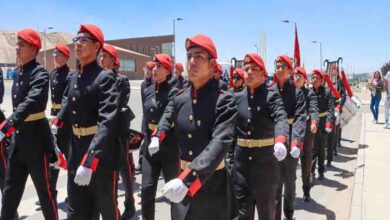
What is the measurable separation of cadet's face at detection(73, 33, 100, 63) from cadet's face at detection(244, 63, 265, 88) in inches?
64.0

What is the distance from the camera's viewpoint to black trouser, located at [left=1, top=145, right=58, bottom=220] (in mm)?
4297

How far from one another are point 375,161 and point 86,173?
26.1 feet

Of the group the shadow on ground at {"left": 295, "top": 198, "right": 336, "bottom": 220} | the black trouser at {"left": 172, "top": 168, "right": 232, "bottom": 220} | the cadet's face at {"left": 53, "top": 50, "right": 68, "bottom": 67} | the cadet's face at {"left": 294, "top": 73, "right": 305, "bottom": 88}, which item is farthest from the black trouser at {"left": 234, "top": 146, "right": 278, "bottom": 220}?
the cadet's face at {"left": 53, "top": 50, "right": 68, "bottom": 67}

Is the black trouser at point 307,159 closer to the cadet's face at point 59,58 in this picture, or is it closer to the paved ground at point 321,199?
the paved ground at point 321,199

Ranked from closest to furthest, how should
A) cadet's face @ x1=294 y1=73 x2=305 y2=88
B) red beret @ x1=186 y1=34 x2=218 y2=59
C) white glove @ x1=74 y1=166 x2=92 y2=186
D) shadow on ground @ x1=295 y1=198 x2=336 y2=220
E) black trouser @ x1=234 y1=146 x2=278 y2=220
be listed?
1. red beret @ x1=186 y1=34 x2=218 y2=59
2. white glove @ x1=74 y1=166 x2=92 y2=186
3. black trouser @ x1=234 y1=146 x2=278 y2=220
4. shadow on ground @ x1=295 y1=198 x2=336 y2=220
5. cadet's face @ x1=294 y1=73 x2=305 y2=88

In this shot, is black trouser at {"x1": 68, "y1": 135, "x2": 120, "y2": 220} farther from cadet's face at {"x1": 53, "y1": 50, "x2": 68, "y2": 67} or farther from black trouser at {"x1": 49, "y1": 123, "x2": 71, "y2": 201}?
cadet's face at {"x1": 53, "y1": 50, "x2": 68, "y2": 67}

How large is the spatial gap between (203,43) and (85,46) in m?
Answer: 1.31

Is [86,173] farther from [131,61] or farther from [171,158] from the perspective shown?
[131,61]

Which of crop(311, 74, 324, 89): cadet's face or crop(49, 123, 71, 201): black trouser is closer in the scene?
crop(49, 123, 71, 201): black trouser

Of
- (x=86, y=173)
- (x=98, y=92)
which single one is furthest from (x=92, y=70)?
(x=86, y=173)

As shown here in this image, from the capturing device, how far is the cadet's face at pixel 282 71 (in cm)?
550

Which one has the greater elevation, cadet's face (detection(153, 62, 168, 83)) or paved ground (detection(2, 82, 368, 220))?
cadet's face (detection(153, 62, 168, 83))

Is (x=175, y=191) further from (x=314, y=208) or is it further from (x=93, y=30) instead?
(x=314, y=208)

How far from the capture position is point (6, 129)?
4.21 meters
